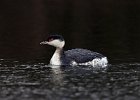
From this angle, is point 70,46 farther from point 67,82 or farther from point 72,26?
point 67,82

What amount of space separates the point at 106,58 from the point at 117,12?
22.8m

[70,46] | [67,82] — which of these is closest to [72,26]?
[70,46]

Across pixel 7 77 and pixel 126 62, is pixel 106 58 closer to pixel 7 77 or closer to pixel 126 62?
pixel 126 62

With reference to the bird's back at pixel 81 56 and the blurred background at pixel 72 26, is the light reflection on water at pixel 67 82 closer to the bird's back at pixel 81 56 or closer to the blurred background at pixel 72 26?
the bird's back at pixel 81 56

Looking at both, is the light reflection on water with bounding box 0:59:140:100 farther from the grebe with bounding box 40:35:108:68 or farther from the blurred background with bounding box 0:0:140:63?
the blurred background with bounding box 0:0:140:63

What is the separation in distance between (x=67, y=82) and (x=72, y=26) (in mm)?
19841

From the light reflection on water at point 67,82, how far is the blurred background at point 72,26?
2602 mm

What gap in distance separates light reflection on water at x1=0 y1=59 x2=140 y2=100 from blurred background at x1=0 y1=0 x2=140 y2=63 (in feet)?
8.54

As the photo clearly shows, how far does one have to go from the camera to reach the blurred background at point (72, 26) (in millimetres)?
33062

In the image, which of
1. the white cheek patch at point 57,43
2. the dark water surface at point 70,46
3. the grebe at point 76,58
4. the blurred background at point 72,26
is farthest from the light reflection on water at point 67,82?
the blurred background at point 72,26

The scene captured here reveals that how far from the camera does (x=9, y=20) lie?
47469mm

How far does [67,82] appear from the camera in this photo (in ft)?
80.1

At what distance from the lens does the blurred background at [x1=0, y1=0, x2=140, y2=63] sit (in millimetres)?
33062

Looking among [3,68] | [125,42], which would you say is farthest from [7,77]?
[125,42]
